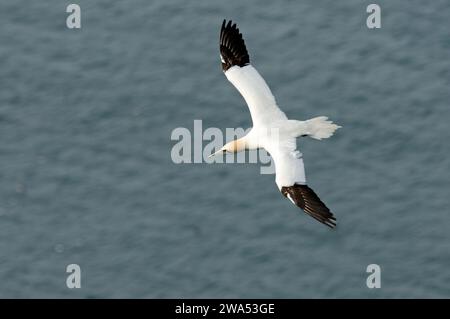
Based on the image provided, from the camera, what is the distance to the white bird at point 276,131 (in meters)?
51.5

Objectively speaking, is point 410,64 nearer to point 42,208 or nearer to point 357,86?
point 357,86

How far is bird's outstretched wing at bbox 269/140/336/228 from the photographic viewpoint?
51.2 meters

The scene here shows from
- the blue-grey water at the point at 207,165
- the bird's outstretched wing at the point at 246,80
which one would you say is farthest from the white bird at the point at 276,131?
the blue-grey water at the point at 207,165

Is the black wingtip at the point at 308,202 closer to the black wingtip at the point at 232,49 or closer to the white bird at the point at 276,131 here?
the white bird at the point at 276,131

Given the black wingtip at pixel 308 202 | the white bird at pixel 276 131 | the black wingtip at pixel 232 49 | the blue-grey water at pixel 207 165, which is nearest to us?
the black wingtip at pixel 308 202

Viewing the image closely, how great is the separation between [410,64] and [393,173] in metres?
4.76

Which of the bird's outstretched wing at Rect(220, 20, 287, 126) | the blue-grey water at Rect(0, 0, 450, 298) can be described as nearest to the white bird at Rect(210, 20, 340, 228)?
the bird's outstretched wing at Rect(220, 20, 287, 126)

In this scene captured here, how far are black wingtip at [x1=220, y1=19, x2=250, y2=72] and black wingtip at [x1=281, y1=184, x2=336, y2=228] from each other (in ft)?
15.2

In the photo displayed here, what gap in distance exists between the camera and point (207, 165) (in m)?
64.5

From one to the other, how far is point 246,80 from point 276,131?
7.45 feet

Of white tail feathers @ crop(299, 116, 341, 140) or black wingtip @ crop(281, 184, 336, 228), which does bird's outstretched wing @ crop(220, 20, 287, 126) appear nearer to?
white tail feathers @ crop(299, 116, 341, 140)

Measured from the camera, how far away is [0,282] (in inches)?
2462

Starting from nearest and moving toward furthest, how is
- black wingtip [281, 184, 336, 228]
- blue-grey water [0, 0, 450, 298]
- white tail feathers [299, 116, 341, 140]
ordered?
black wingtip [281, 184, 336, 228], white tail feathers [299, 116, 341, 140], blue-grey water [0, 0, 450, 298]

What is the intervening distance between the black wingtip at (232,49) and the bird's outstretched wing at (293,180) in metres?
3.45
